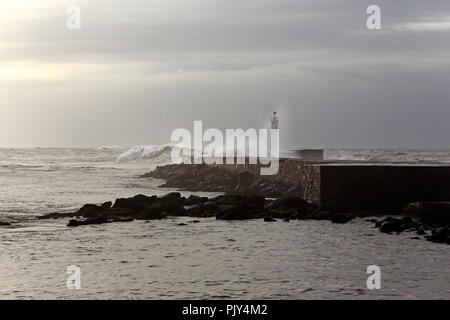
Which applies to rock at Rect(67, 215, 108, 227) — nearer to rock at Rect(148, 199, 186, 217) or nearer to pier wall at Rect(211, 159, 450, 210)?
rock at Rect(148, 199, 186, 217)

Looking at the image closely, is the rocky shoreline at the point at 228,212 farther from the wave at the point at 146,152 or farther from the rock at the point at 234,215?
the wave at the point at 146,152

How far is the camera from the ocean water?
28.5ft

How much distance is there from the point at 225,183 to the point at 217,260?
17464mm

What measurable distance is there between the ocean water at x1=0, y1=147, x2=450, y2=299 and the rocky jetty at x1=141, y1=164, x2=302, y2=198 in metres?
7.19

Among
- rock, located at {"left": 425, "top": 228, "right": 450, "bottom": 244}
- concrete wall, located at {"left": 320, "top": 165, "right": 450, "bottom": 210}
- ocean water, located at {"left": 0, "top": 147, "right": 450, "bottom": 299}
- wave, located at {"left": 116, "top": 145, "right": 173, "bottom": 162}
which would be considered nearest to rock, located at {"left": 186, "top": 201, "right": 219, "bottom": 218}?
ocean water, located at {"left": 0, "top": 147, "right": 450, "bottom": 299}

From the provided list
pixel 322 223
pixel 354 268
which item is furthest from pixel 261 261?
pixel 322 223

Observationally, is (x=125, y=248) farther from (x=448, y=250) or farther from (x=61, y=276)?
(x=448, y=250)

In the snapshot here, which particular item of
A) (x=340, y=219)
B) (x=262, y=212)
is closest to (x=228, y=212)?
(x=262, y=212)

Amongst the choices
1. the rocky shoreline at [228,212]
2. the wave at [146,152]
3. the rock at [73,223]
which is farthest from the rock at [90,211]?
the wave at [146,152]

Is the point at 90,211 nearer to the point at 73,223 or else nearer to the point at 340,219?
the point at 73,223

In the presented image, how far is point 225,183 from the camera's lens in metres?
28.4

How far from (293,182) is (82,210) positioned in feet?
24.0

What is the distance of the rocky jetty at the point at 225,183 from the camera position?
23.7 meters

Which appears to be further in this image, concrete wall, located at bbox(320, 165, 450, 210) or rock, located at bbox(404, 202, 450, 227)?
concrete wall, located at bbox(320, 165, 450, 210)
